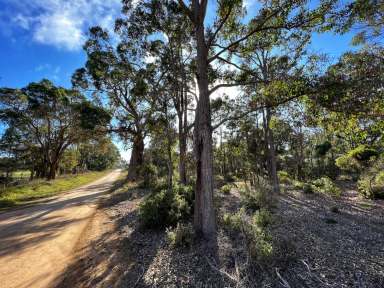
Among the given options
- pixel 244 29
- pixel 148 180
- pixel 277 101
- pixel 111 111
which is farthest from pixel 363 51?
pixel 111 111

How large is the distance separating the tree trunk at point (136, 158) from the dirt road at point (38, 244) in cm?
877

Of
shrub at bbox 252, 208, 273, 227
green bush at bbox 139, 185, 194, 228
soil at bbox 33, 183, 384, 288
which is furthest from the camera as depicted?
green bush at bbox 139, 185, 194, 228

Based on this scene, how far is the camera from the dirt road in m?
3.79

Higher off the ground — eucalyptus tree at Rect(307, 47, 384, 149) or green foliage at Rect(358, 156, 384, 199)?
eucalyptus tree at Rect(307, 47, 384, 149)

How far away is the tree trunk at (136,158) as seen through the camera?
57.2 feet

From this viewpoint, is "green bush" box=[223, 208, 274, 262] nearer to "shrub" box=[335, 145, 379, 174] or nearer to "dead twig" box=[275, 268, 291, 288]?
"dead twig" box=[275, 268, 291, 288]

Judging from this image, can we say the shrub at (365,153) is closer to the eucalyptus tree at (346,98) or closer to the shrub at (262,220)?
the eucalyptus tree at (346,98)

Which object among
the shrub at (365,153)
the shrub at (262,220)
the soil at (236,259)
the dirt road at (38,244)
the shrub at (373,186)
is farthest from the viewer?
the shrub at (365,153)

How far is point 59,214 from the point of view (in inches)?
324

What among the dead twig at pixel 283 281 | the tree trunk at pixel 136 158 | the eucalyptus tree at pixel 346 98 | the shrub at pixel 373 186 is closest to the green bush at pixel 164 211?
the dead twig at pixel 283 281

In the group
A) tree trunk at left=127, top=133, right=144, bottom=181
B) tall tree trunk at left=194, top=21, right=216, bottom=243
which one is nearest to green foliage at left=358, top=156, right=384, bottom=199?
tall tree trunk at left=194, top=21, right=216, bottom=243

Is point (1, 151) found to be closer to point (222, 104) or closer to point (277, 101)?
point (222, 104)

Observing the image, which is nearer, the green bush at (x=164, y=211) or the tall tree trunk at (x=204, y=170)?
the tall tree trunk at (x=204, y=170)

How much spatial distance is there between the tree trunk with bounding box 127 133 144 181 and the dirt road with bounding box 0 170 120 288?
8773 millimetres
